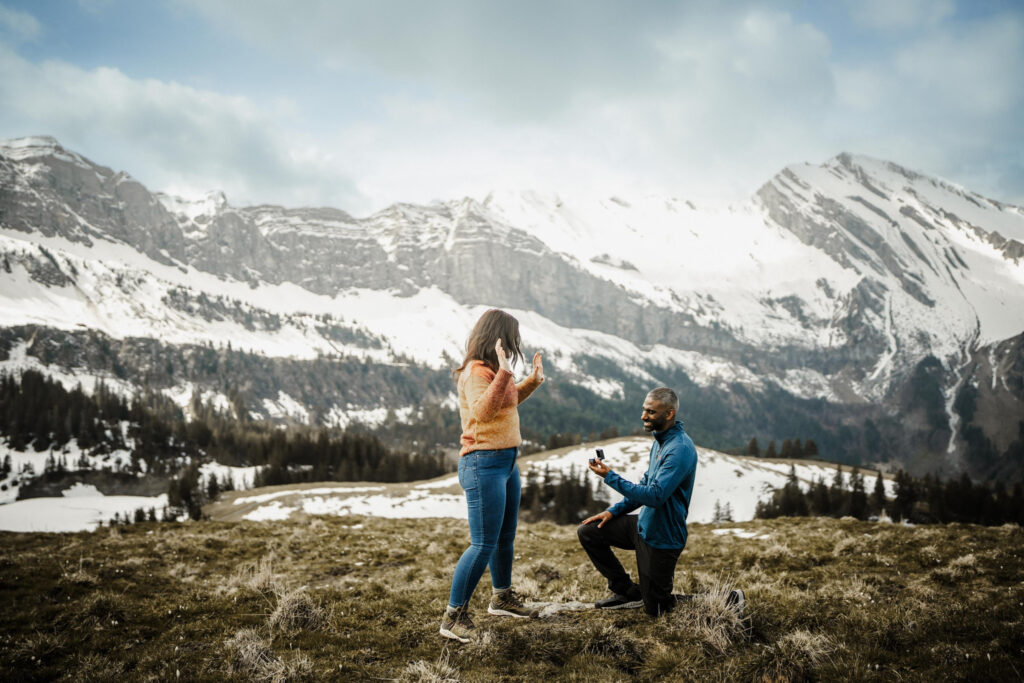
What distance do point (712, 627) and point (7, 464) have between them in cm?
17111

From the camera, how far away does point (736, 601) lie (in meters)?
6.62

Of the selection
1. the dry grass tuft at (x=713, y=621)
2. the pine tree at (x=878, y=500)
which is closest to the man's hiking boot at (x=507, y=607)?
the dry grass tuft at (x=713, y=621)

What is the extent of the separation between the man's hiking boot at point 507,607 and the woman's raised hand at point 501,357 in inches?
125

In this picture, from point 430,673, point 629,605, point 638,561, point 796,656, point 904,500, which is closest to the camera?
point 430,673

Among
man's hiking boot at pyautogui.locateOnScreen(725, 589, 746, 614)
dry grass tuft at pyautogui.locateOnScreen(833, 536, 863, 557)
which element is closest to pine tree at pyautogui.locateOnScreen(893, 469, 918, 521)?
dry grass tuft at pyautogui.locateOnScreen(833, 536, 863, 557)

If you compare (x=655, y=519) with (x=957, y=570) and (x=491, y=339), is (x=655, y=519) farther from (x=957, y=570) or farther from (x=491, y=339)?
(x=957, y=570)

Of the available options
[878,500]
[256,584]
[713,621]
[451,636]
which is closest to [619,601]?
[713,621]

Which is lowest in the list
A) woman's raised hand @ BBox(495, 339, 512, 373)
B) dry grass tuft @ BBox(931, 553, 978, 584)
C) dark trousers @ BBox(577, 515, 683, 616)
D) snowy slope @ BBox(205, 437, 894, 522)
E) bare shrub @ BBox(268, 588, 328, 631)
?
snowy slope @ BBox(205, 437, 894, 522)

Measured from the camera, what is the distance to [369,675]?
5.63 m

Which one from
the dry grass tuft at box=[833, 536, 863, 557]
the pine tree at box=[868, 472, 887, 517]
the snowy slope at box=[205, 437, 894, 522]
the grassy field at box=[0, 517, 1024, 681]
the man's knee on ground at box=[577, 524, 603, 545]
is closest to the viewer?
the grassy field at box=[0, 517, 1024, 681]

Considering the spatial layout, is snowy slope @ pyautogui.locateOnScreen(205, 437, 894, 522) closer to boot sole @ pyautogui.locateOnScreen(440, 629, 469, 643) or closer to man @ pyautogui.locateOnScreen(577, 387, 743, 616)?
man @ pyautogui.locateOnScreen(577, 387, 743, 616)

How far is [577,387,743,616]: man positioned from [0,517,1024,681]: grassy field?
1.05 ft

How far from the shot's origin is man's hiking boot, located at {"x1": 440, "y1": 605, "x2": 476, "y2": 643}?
6285 millimetres

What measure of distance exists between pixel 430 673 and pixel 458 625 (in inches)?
48.9
